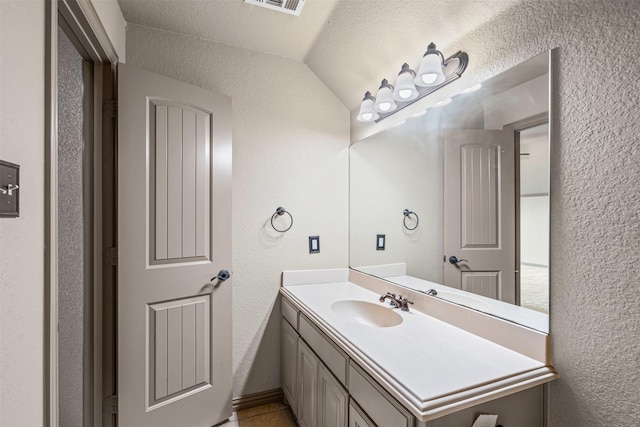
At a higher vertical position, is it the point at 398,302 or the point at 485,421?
the point at 398,302

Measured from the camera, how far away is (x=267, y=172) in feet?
6.84

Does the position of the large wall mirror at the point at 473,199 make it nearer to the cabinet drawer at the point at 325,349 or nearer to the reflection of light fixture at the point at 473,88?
the reflection of light fixture at the point at 473,88

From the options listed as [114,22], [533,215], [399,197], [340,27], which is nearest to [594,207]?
[533,215]

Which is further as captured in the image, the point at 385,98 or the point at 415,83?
the point at 385,98

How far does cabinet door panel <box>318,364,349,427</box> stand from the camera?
1.23 metres

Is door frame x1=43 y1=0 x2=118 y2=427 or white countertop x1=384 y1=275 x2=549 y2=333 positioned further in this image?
door frame x1=43 y1=0 x2=118 y2=427

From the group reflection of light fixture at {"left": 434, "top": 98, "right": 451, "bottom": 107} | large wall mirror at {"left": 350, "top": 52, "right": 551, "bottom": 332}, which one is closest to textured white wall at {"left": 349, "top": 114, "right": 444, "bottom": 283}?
large wall mirror at {"left": 350, "top": 52, "right": 551, "bottom": 332}

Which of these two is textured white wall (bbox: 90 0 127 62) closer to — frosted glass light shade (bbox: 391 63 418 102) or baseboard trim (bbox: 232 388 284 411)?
frosted glass light shade (bbox: 391 63 418 102)

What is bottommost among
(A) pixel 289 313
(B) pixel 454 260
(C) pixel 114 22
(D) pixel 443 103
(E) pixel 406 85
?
(A) pixel 289 313

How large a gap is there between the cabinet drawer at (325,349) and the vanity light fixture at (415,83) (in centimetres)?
125

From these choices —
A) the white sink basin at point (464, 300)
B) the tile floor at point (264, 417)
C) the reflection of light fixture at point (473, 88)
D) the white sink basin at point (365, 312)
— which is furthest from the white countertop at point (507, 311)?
the tile floor at point (264, 417)

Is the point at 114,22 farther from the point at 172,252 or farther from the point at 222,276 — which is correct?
the point at 222,276

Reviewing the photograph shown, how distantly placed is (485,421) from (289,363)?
49.8 inches
